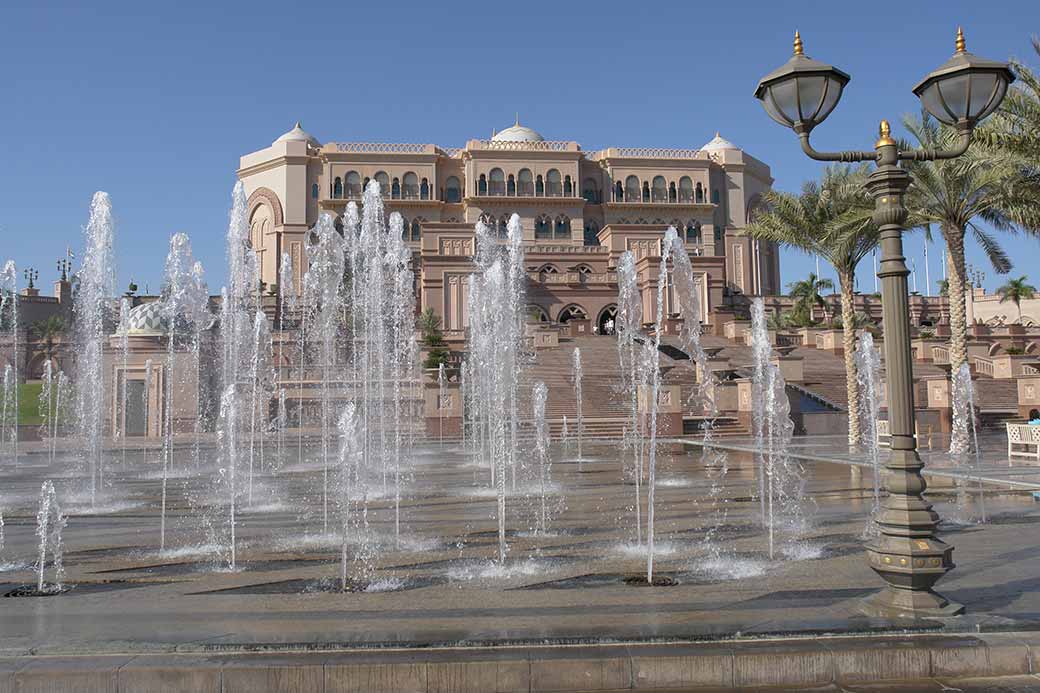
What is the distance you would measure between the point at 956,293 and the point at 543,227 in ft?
136

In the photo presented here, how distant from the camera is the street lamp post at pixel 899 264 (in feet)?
16.0

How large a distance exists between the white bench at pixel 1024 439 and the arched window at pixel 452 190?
46.9 m

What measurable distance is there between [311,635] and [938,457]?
50.1ft

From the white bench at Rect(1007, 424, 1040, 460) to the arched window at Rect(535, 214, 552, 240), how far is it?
43514 mm

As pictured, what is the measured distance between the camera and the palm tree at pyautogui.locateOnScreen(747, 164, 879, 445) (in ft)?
66.6

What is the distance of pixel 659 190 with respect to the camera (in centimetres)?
6062

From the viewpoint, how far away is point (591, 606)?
5270mm

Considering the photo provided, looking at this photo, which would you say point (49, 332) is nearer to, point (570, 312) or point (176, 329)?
point (176, 329)

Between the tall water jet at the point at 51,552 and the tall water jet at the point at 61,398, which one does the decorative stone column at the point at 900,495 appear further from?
the tall water jet at the point at 61,398

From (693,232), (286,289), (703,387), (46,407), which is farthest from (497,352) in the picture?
(693,232)

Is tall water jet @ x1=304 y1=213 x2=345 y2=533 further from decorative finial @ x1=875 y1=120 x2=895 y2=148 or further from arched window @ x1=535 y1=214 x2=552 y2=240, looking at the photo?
decorative finial @ x1=875 y1=120 x2=895 y2=148

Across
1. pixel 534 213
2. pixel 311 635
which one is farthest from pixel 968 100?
pixel 534 213

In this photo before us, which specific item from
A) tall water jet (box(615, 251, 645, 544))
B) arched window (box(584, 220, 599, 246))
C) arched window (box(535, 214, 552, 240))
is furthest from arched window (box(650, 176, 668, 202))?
tall water jet (box(615, 251, 645, 544))

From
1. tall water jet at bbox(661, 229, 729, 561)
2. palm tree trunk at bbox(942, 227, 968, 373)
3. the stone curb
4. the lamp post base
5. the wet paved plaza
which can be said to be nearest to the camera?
the stone curb
